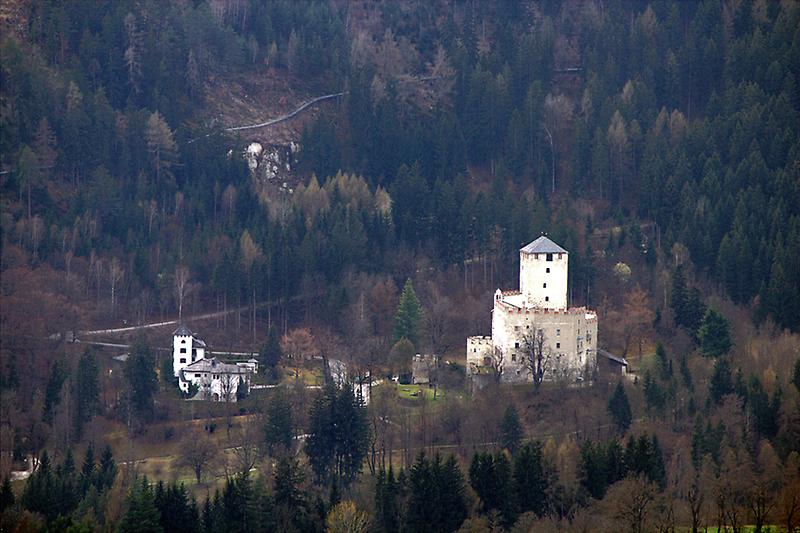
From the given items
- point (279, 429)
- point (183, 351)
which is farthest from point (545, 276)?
point (183, 351)

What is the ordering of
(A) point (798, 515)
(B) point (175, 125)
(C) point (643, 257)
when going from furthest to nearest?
(B) point (175, 125) → (C) point (643, 257) → (A) point (798, 515)

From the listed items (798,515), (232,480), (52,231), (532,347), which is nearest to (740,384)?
(532,347)

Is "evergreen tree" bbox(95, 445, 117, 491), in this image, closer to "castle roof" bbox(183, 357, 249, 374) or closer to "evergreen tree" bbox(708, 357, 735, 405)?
"castle roof" bbox(183, 357, 249, 374)

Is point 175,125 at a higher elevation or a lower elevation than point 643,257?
higher

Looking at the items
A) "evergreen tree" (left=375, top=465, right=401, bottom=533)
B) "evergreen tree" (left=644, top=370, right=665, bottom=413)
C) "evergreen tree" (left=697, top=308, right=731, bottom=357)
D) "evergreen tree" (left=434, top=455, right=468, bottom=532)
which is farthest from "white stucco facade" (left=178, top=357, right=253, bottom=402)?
"evergreen tree" (left=697, top=308, right=731, bottom=357)

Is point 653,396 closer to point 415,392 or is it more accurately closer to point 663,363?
point 663,363

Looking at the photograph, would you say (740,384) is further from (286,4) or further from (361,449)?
(286,4)

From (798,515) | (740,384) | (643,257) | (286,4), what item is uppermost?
(286,4)
